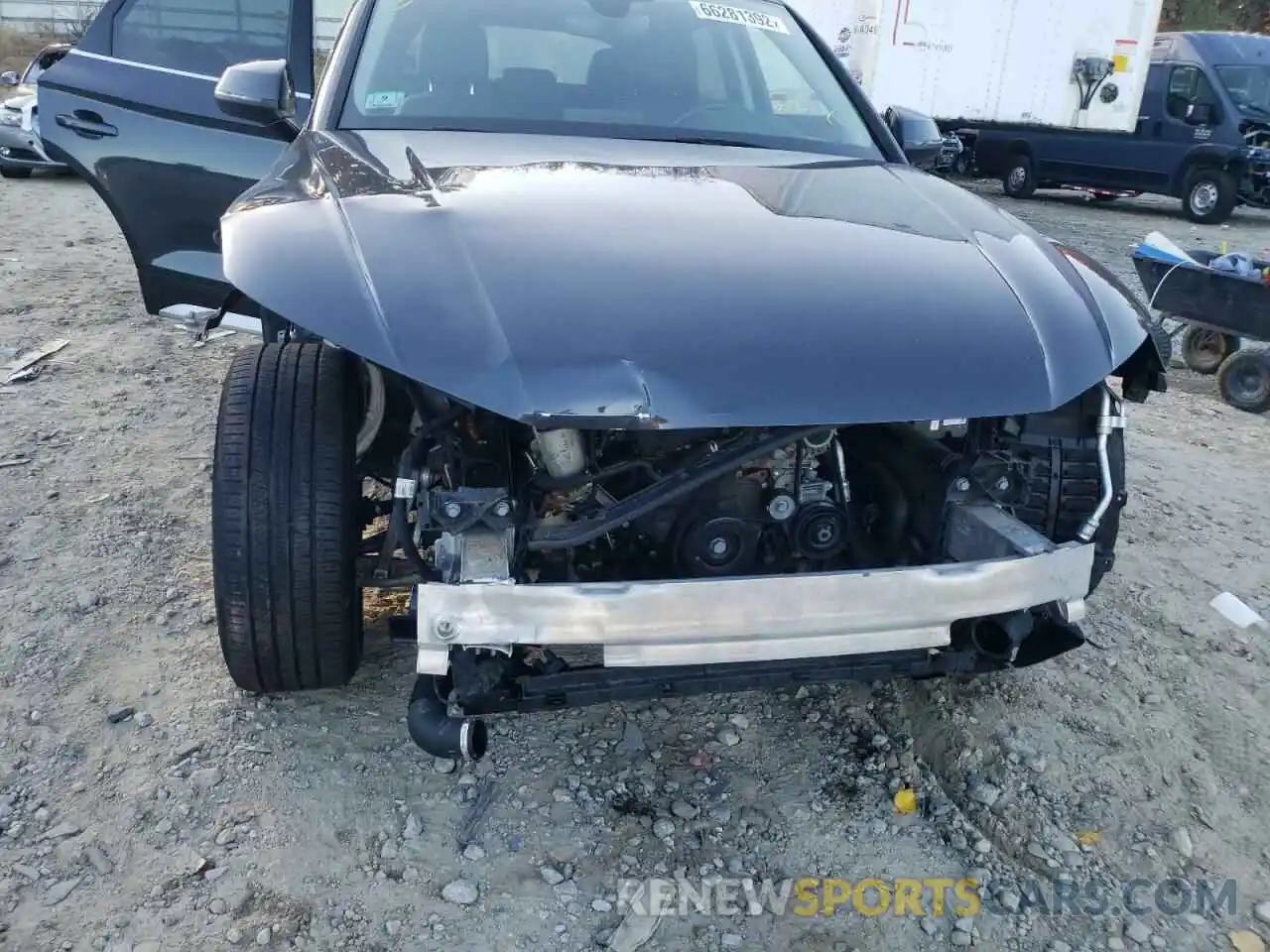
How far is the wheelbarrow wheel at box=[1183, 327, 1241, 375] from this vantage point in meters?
6.14

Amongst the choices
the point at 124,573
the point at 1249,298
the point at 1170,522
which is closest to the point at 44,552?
the point at 124,573

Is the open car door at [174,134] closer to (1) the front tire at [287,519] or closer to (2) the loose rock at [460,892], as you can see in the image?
(1) the front tire at [287,519]

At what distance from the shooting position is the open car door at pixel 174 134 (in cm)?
384

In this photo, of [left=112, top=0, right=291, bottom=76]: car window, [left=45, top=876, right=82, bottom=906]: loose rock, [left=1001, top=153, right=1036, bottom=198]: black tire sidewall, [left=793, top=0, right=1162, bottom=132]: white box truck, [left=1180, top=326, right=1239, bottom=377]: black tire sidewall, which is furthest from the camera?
[left=1001, top=153, right=1036, bottom=198]: black tire sidewall

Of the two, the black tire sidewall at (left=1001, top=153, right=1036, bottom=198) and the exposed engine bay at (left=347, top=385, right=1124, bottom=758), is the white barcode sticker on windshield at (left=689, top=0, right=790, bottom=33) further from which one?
the black tire sidewall at (left=1001, top=153, right=1036, bottom=198)

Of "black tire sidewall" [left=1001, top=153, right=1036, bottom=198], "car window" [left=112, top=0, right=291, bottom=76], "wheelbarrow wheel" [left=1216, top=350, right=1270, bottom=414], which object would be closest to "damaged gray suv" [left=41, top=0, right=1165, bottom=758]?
"car window" [left=112, top=0, right=291, bottom=76]

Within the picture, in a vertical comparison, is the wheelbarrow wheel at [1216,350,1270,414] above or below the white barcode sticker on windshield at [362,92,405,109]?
below

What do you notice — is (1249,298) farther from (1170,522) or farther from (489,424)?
(489,424)

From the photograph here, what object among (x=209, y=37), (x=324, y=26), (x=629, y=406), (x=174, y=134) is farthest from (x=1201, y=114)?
(x=629, y=406)

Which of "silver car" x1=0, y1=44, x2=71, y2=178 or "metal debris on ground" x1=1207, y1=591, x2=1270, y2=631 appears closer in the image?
"metal debris on ground" x1=1207, y1=591, x2=1270, y2=631

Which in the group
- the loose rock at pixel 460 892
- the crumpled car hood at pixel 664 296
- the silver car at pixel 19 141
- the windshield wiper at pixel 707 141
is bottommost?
the loose rock at pixel 460 892

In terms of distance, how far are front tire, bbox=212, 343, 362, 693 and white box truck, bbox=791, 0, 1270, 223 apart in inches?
460

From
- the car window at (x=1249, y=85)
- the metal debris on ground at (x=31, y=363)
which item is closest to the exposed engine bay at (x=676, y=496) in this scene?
the metal debris on ground at (x=31, y=363)

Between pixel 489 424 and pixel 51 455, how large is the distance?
2.63m
